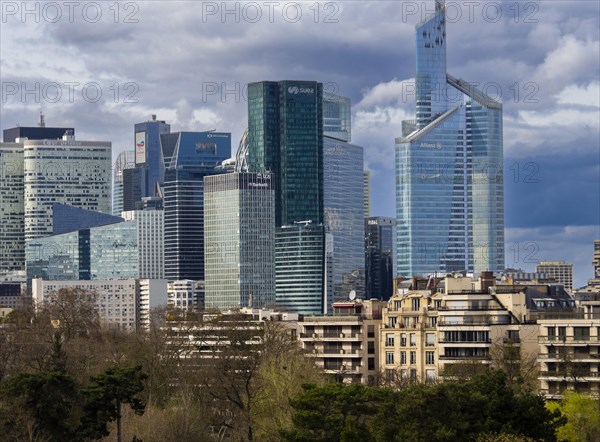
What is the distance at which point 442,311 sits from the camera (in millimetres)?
113312

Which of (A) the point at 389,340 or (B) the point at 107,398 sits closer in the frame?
(B) the point at 107,398

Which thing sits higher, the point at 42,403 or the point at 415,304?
the point at 415,304

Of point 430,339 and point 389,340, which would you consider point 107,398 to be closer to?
point 430,339

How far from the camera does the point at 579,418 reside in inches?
3386

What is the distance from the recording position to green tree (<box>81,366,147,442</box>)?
84.9 m

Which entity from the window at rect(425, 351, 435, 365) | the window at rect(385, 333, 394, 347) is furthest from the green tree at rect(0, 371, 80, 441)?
the window at rect(385, 333, 394, 347)

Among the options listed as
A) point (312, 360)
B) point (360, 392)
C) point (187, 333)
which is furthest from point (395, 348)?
point (360, 392)

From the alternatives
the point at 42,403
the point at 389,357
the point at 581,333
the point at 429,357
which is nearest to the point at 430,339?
the point at 429,357

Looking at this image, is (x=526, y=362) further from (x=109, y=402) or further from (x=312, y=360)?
(x=109, y=402)

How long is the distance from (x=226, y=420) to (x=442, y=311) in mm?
17004

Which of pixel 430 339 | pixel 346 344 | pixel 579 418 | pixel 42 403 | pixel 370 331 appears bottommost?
pixel 579 418

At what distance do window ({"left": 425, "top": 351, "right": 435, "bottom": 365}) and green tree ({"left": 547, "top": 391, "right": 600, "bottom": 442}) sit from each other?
2615 cm

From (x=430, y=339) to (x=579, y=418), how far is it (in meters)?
31.9

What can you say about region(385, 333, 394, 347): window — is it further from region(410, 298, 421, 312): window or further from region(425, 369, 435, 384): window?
region(425, 369, 435, 384): window
